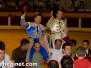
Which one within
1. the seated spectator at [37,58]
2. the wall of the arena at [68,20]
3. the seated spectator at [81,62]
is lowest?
the wall of the arena at [68,20]

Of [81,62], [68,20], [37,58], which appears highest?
[81,62]

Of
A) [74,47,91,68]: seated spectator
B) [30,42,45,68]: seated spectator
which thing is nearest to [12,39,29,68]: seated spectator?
[30,42,45,68]: seated spectator

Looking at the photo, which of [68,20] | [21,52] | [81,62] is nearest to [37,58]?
[21,52]

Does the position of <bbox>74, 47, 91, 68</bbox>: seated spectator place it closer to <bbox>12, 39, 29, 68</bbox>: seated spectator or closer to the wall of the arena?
<bbox>12, 39, 29, 68</bbox>: seated spectator

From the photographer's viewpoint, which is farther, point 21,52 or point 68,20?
point 68,20

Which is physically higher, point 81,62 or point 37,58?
point 81,62

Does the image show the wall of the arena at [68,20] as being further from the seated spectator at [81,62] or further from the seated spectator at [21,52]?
the seated spectator at [81,62]

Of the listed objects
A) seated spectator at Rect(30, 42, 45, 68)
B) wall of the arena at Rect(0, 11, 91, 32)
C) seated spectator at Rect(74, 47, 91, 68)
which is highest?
seated spectator at Rect(74, 47, 91, 68)

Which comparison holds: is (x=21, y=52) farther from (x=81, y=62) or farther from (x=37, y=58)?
(x=81, y=62)

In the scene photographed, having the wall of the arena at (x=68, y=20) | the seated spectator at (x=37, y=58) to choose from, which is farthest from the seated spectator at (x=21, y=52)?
the wall of the arena at (x=68, y=20)

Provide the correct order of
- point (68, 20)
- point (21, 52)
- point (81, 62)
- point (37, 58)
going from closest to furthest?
point (81, 62), point (37, 58), point (21, 52), point (68, 20)

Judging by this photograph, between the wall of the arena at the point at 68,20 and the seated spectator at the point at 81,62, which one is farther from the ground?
the seated spectator at the point at 81,62

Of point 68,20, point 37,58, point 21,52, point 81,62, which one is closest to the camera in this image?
point 81,62

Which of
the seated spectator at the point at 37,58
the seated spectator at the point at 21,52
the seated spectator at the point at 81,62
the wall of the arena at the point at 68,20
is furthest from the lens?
the wall of the arena at the point at 68,20
